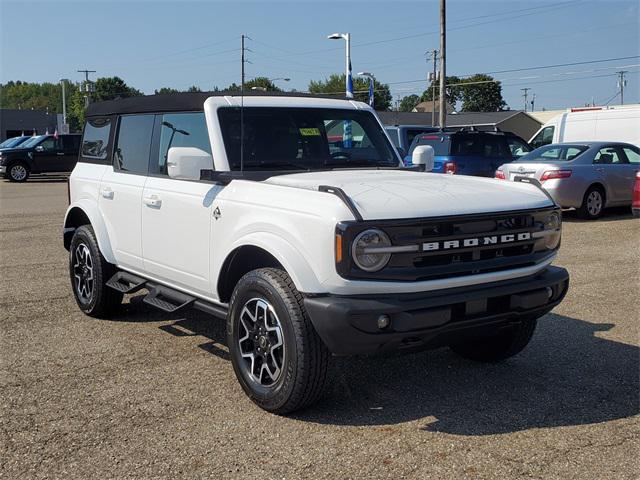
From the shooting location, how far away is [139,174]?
18.7 feet

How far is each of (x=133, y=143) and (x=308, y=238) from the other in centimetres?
272

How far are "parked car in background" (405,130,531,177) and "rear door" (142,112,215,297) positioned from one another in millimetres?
9684

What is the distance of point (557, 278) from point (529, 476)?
1.43 m

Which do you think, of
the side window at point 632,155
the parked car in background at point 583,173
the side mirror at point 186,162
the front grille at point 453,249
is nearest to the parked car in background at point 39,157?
the parked car in background at point 583,173

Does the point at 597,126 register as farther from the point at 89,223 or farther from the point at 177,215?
the point at 177,215

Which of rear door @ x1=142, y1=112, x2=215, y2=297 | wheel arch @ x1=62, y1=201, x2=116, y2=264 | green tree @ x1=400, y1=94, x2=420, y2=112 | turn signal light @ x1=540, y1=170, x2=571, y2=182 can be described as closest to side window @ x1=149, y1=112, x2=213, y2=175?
rear door @ x1=142, y1=112, x2=215, y2=297

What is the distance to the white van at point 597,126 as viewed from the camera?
Result: 17.3 meters

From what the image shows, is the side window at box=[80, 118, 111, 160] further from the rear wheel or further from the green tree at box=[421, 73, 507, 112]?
the green tree at box=[421, 73, 507, 112]

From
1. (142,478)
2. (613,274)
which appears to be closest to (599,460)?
(142,478)

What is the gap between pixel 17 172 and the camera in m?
28.0

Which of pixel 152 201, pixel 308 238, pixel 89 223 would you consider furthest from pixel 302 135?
pixel 89 223

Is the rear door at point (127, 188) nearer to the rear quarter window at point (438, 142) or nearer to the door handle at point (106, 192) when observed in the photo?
the door handle at point (106, 192)

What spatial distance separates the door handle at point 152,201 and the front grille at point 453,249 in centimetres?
207

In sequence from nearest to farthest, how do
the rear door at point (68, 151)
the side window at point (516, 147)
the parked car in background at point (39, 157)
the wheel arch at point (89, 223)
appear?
the wheel arch at point (89, 223) → the side window at point (516, 147) → the parked car in background at point (39, 157) → the rear door at point (68, 151)
